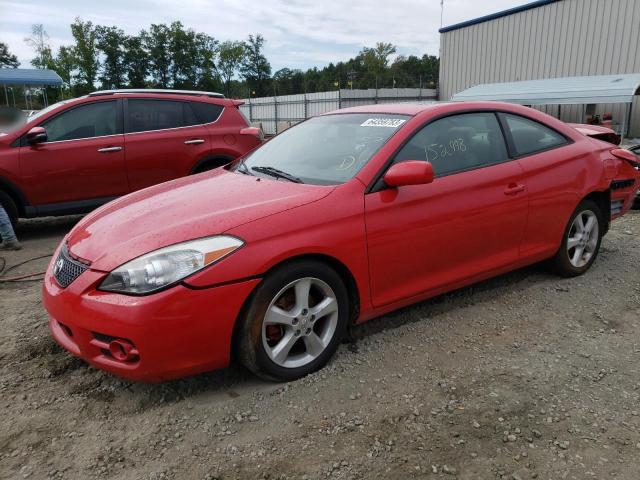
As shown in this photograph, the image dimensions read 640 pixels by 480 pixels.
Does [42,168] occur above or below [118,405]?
above

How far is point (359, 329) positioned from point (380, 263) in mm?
669

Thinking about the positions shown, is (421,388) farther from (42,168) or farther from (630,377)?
(42,168)

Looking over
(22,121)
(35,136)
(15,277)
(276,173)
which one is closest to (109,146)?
(35,136)

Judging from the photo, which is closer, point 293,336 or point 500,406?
point 500,406

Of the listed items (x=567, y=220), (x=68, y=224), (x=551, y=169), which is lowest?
(x=68, y=224)

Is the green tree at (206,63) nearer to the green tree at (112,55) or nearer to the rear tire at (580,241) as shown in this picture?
the green tree at (112,55)

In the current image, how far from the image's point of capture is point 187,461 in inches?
86.6

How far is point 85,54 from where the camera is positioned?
60.5 metres

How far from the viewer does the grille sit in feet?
8.47

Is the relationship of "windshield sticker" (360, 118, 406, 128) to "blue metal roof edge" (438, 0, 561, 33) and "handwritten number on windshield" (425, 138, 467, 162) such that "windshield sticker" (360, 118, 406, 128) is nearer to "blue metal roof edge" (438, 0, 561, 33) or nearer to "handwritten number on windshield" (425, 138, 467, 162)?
"handwritten number on windshield" (425, 138, 467, 162)

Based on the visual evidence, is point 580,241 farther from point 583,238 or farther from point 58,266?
point 58,266

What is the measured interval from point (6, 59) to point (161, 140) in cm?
9355

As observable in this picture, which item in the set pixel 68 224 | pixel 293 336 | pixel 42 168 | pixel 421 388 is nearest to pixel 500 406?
pixel 421 388

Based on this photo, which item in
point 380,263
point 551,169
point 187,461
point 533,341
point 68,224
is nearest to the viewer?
point 187,461
